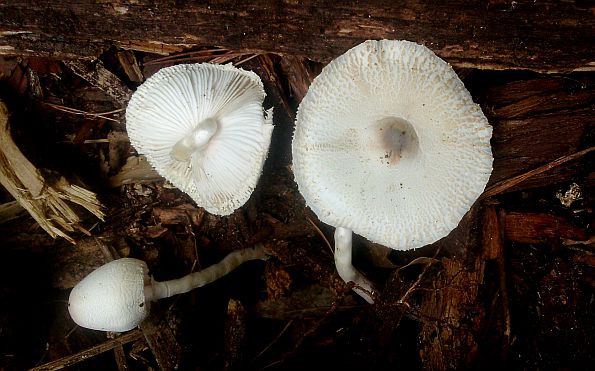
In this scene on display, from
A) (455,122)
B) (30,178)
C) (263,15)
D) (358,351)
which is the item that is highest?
(263,15)

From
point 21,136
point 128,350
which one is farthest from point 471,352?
point 21,136

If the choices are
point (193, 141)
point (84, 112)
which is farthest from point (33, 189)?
point (193, 141)

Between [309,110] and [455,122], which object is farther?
[309,110]

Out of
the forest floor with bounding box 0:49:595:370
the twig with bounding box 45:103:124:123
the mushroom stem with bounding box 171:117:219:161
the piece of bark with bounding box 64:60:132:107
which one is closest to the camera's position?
the mushroom stem with bounding box 171:117:219:161

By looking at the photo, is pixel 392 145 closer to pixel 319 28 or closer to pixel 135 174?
pixel 319 28

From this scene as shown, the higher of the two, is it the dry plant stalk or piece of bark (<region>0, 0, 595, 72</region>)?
piece of bark (<region>0, 0, 595, 72</region>)

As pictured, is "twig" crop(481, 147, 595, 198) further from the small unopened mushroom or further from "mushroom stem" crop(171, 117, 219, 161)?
the small unopened mushroom

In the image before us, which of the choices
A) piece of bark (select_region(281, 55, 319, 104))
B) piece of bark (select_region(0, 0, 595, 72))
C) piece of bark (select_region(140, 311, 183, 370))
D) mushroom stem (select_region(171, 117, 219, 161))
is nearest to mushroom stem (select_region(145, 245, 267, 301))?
piece of bark (select_region(140, 311, 183, 370))

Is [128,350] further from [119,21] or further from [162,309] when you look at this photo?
[119,21]
